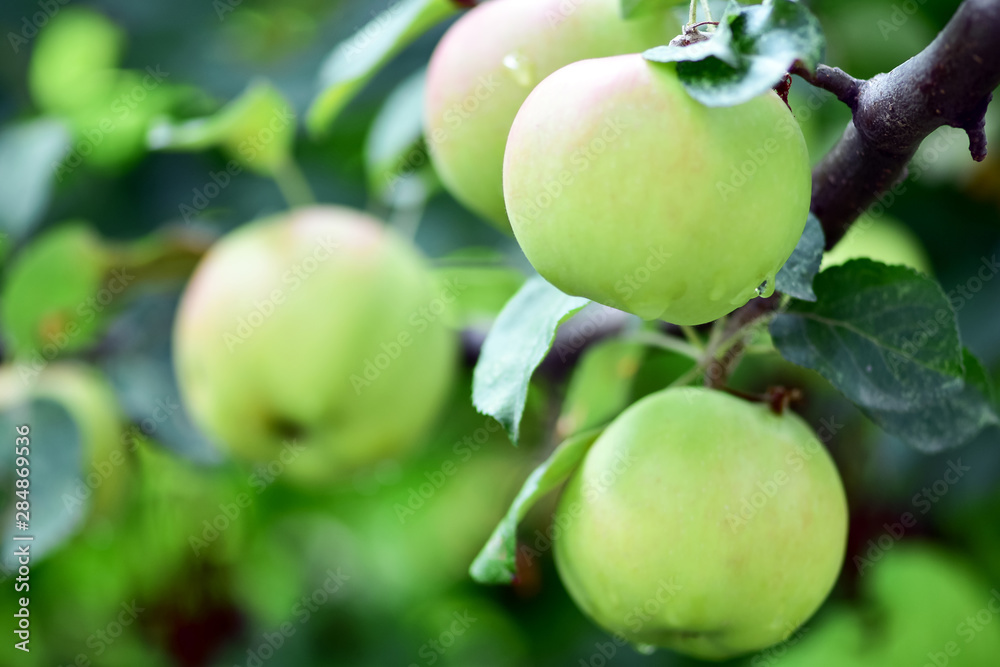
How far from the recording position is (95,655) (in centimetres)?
135

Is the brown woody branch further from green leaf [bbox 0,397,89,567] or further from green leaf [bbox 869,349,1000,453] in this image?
green leaf [bbox 0,397,89,567]

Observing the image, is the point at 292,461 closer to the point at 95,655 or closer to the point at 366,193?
the point at 366,193

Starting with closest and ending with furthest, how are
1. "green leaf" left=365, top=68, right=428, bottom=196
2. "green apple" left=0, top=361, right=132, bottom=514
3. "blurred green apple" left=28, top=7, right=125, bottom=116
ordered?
1. "green leaf" left=365, top=68, right=428, bottom=196
2. "green apple" left=0, top=361, right=132, bottom=514
3. "blurred green apple" left=28, top=7, right=125, bottom=116

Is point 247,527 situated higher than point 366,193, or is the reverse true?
point 366,193

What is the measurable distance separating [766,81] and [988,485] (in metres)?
0.83

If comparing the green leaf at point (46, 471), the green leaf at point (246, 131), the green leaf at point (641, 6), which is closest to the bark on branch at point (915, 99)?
the green leaf at point (641, 6)

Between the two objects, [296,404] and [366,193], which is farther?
[366,193]

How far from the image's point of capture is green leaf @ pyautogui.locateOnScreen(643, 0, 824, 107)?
1.13ft

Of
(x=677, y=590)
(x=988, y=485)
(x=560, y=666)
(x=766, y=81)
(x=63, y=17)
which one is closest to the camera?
(x=766, y=81)

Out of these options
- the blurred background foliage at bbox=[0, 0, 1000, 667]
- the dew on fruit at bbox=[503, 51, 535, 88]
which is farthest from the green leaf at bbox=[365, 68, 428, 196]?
the dew on fruit at bbox=[503, 51, 535, 88]

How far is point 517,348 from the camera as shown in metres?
0.50

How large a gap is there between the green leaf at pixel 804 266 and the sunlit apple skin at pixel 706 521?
0.08m

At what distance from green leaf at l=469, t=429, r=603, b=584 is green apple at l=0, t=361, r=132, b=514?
2.07ft

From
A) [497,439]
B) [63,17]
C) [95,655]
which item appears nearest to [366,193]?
[497,439]
